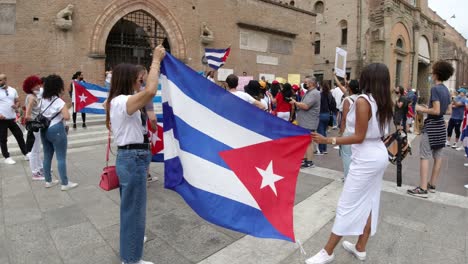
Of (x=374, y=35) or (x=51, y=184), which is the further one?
(x=374, y=35)

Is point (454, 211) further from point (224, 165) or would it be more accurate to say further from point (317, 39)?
point (317, 39)

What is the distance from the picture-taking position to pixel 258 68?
18672mm

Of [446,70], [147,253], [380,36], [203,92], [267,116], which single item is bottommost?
[147,253]

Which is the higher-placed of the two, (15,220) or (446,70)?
(446,70)

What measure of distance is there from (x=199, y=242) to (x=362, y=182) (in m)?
1.79

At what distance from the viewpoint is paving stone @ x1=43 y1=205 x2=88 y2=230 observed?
3.83 m

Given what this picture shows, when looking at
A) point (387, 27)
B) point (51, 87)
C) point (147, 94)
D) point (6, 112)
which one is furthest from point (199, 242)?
point (387, 27)

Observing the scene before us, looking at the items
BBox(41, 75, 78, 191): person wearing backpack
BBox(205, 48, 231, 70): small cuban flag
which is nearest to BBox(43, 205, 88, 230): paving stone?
BBox(41, 75, 78, 191): person wearing backpack

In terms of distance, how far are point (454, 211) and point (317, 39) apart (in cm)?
2957

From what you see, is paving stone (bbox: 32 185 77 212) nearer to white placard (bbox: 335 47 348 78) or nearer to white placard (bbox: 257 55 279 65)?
white placard (bbox: 335 47 348 78)

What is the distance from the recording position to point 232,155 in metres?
2.83

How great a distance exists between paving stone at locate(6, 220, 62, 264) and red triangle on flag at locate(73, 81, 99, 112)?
14.3ft

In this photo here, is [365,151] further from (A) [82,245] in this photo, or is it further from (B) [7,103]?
(B) [7,103]

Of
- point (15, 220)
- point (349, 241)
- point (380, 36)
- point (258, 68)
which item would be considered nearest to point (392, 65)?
point (380, 36)
